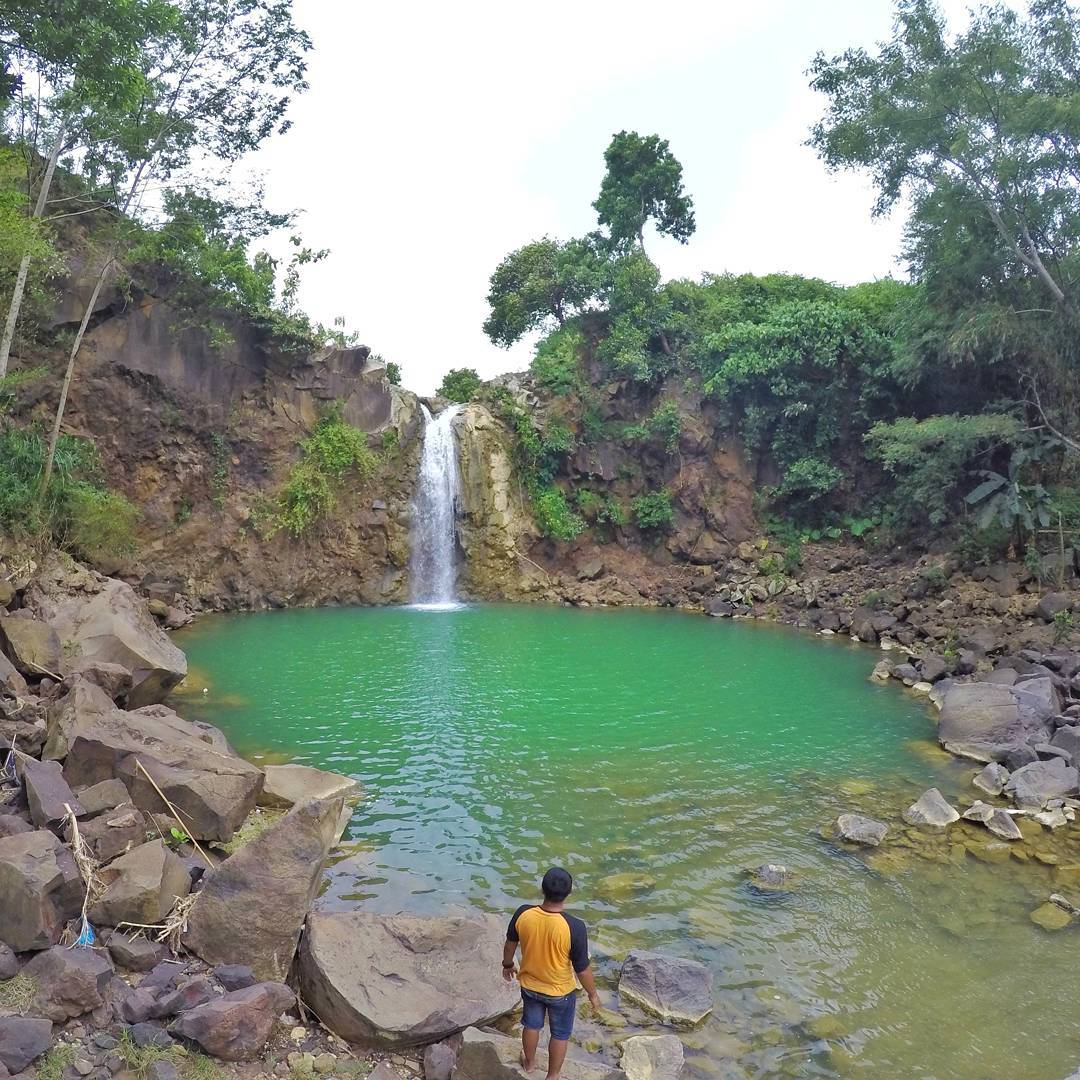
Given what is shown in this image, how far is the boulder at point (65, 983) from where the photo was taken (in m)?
4.25

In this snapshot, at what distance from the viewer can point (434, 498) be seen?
1141 inches

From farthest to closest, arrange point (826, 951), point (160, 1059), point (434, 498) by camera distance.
A: 1. point (434, 498)
2. point (826, 951)
3. point (160, 1059)

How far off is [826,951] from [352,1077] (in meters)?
3.84

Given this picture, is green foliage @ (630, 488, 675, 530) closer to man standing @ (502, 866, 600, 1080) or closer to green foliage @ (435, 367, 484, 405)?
green foliage @ (435, 367, 484, 405)

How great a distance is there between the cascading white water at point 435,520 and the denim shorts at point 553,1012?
2354 centimetres

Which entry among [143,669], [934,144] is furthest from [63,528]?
[934,144]

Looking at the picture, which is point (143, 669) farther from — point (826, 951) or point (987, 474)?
point (987, 474)

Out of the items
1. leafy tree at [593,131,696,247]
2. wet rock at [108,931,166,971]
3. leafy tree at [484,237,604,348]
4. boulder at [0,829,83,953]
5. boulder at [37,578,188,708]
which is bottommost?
wet rock at [108,931,166,971]

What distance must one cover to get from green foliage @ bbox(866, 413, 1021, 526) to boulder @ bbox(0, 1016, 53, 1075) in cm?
2132

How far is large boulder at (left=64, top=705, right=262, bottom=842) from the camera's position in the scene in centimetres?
707

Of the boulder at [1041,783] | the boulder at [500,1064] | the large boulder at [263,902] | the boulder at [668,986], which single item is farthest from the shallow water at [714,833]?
Result: the large boulder at [263,902]

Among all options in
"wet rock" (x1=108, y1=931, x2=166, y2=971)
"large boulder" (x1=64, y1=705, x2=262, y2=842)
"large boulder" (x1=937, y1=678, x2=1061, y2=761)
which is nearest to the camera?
"wet rock" (x1=108, y1=931, x2=166, y2=971)

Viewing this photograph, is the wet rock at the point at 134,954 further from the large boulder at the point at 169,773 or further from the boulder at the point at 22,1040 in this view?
the large boulder at the point at 169,773

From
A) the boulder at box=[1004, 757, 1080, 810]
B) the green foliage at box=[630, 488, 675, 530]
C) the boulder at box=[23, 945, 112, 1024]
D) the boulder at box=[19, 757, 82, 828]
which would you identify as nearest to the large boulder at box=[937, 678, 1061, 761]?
the boulder at box=[1004, 757, 1080, 810]
